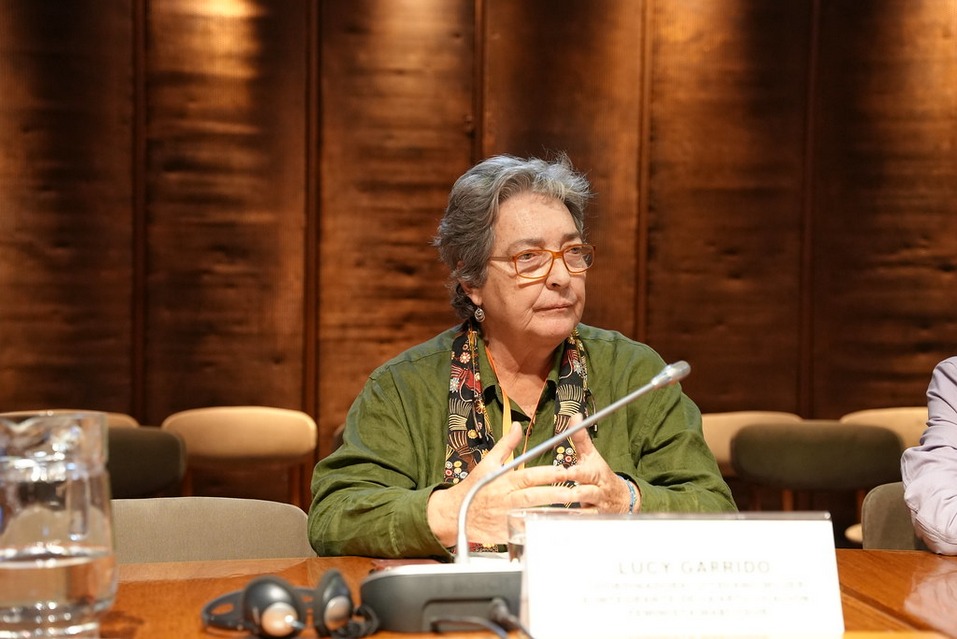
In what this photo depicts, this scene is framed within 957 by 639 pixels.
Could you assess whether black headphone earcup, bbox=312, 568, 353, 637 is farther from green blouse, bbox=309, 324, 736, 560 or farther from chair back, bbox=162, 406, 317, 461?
chair back, bbox=162, 406, 317, 461

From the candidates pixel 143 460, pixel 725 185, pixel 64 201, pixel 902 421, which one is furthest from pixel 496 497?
pixel 725 185

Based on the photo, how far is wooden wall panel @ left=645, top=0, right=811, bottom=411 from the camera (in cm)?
575

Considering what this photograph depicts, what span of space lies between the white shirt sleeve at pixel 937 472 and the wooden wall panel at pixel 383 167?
3539 millimetres

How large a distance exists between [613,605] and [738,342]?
4699 millimetres

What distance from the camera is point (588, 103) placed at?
5.69m

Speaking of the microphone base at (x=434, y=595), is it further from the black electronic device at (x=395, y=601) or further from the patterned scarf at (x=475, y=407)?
the patterned scarf at (x=475, y=407)

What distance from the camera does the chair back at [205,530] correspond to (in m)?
2.05

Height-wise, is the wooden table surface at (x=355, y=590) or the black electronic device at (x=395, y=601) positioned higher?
the black electronic device at (x=395, y=601)

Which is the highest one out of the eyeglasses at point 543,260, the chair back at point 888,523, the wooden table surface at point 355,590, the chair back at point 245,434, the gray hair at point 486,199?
the gray hair at point 486,199

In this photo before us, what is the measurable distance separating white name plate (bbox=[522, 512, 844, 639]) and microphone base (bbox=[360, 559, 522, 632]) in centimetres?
7

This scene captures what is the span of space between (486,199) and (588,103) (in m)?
3.45

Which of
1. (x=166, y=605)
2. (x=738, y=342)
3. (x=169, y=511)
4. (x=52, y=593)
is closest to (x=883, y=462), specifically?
(x=738, y=342)

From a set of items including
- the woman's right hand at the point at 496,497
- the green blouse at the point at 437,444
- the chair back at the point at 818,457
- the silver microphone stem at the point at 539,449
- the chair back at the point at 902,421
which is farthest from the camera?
the chair back at the point at 902,421

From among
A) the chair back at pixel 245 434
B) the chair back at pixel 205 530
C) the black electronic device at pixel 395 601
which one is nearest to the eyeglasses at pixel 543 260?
the chair back at pixel 205 530
